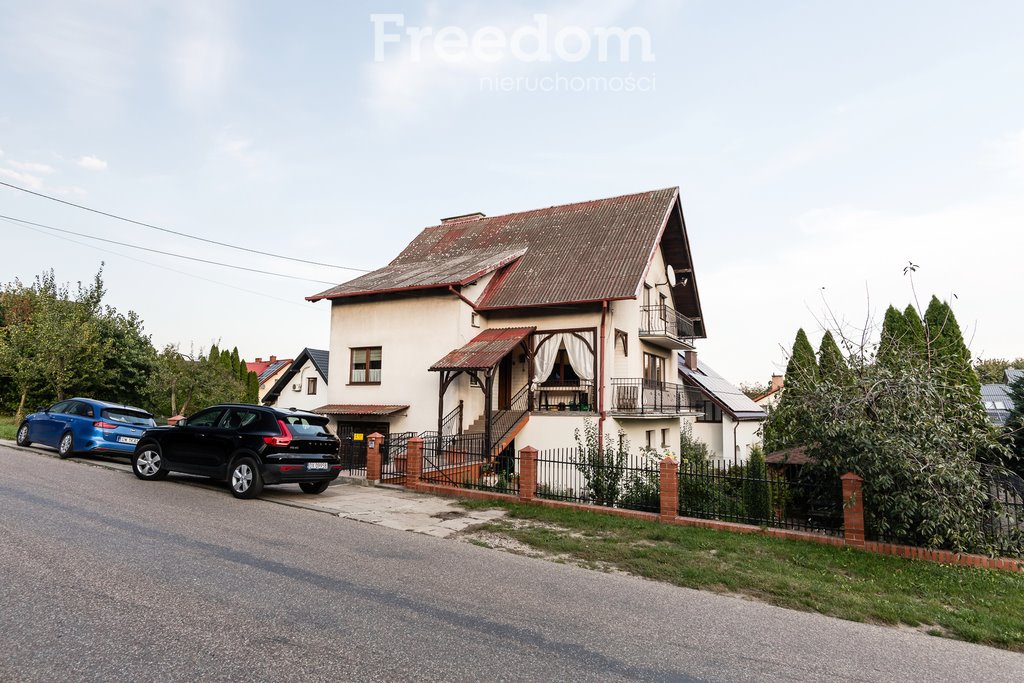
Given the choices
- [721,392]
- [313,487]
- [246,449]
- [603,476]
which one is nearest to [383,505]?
[313,487]

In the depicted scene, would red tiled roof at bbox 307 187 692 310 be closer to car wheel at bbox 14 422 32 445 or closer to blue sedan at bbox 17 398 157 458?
blue sedan at bbox 17 398 157 458

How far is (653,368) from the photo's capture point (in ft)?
68.3

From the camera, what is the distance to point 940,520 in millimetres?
7586

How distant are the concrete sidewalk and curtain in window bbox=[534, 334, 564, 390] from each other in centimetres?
644

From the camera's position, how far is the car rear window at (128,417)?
13555mm

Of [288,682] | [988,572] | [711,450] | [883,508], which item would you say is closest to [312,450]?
[288,682]

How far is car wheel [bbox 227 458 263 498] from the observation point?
32.1ft

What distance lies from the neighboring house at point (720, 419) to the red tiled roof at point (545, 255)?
28.9 feet

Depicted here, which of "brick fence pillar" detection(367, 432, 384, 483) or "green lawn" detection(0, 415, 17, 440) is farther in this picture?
"green lawn" detection(0, 415, 17, 440)

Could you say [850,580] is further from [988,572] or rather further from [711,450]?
[711,450]

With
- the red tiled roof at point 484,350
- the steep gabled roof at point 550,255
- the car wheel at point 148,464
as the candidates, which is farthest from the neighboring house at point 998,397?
the car wheel at point 148,464

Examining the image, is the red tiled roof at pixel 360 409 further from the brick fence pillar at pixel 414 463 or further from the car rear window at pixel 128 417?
the brick fence pillar at pixel 414 463

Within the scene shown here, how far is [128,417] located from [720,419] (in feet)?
85.9

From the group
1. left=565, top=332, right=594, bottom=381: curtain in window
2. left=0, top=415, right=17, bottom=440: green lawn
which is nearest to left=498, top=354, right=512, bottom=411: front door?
left=565, top=332, right=594, bottom=381: curtain in window
